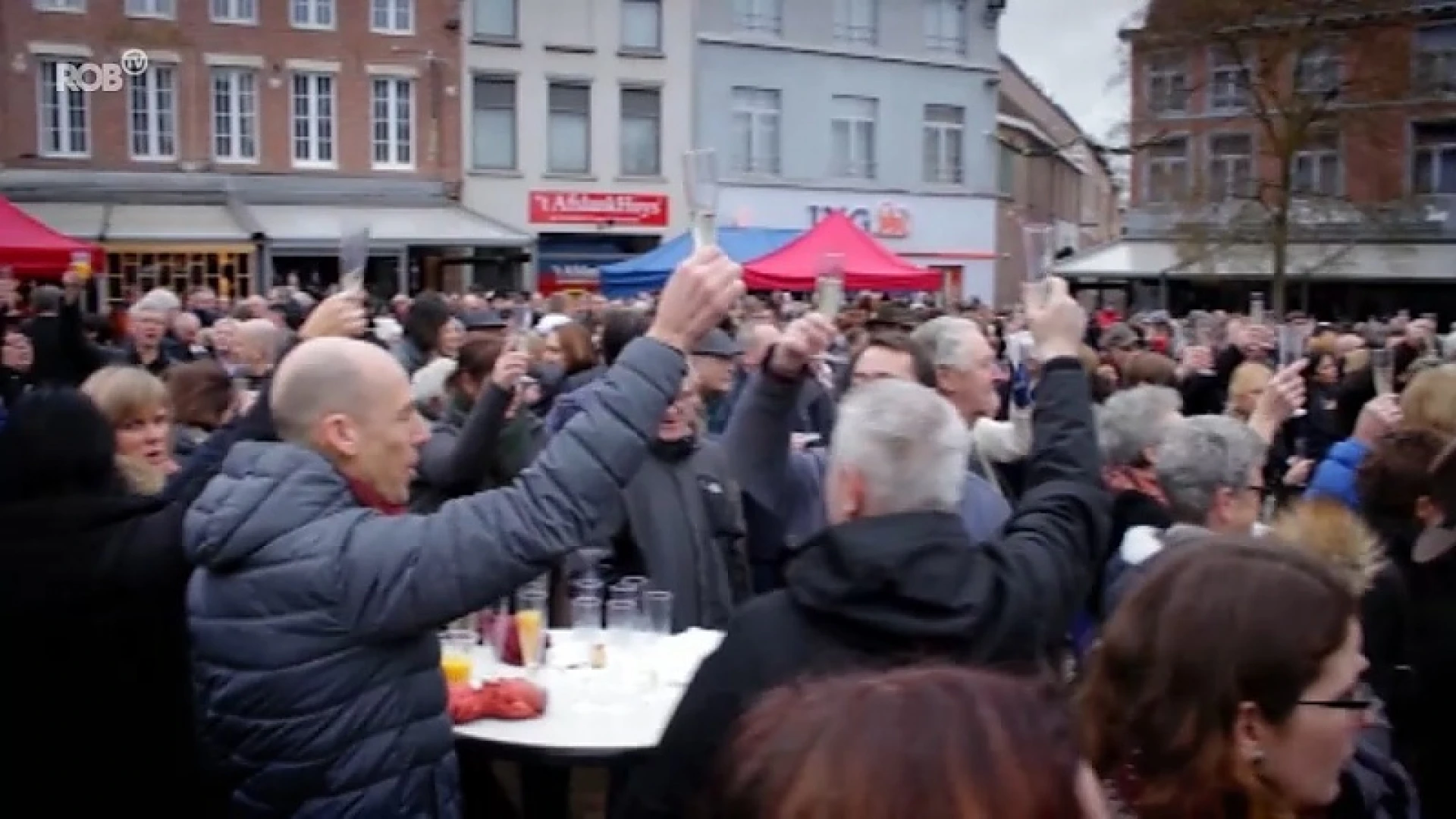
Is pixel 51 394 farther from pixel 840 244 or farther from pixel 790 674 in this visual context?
pixel 840 244

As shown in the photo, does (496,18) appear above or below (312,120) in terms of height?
above

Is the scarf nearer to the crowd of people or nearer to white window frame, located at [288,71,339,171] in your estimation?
the crowd of people

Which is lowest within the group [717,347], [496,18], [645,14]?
[717,347]

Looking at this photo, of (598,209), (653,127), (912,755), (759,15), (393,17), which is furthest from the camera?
(759,15)

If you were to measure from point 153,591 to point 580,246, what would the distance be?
29596mm

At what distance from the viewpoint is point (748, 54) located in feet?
111

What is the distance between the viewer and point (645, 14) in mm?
32750

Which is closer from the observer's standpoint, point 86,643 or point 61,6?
point 86,643

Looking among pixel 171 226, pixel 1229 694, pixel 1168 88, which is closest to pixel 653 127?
pixel 171 226

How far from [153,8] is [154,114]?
2.02 meters

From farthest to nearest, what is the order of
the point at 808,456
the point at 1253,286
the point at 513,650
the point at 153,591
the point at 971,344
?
the point at 1253,286
the point at 808,456
the point at 971,344
the point at 513,650
the point at 153,591

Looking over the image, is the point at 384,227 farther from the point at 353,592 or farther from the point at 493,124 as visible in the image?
the point at 353,592

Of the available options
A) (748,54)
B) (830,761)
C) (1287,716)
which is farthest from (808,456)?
(748,54)

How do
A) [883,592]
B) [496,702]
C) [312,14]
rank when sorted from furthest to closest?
[312,14] → [496,702] → [883,592]
